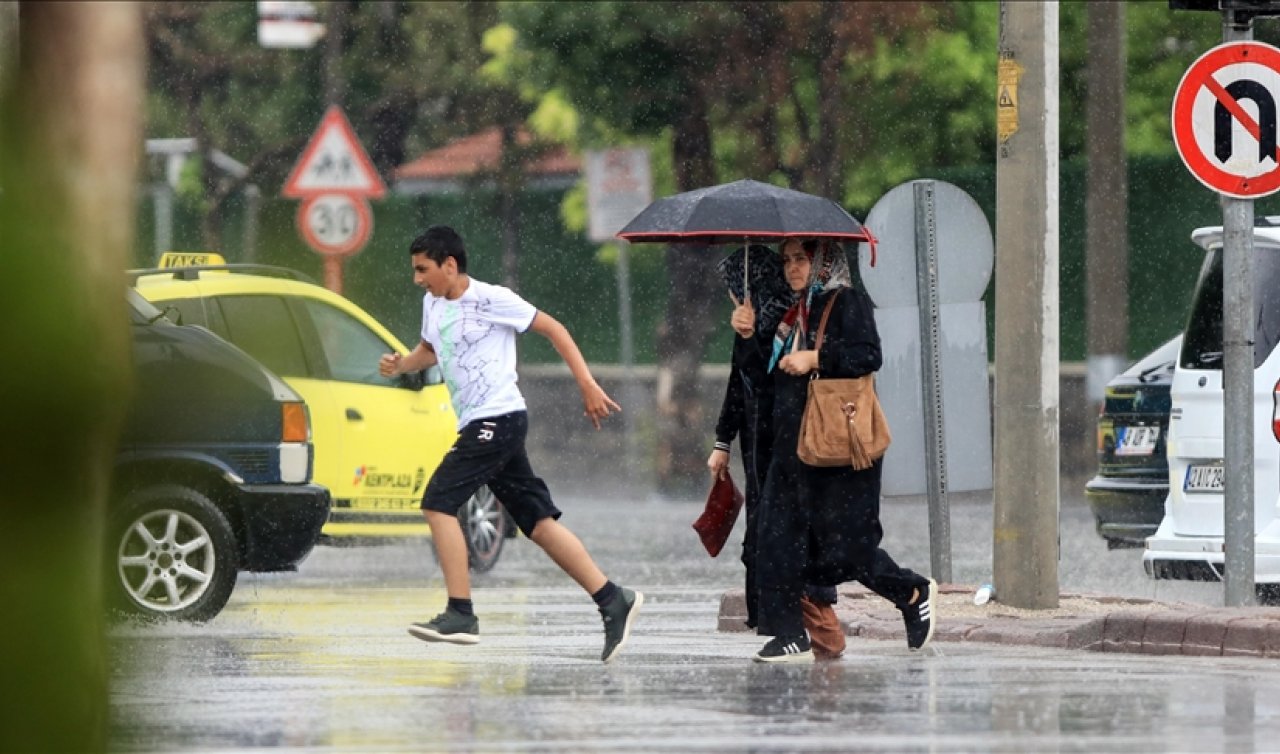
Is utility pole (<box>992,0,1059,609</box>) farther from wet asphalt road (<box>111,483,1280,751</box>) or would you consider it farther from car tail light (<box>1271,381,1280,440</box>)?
car tail light (<box>1271,381,1280,440</box>)

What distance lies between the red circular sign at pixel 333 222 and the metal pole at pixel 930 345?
1188cm

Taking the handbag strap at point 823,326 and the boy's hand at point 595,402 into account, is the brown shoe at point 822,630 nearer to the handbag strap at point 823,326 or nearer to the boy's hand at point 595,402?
the handbag strap at point 823,326

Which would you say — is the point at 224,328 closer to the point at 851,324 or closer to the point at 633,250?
the point at 851,324

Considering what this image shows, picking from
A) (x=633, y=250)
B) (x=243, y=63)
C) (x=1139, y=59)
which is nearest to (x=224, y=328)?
(x=633, y=250)

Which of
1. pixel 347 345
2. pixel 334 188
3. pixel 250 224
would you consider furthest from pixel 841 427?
pixel 250 224

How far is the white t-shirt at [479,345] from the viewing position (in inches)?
422

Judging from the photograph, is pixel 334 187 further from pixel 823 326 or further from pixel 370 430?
pixel 823 326

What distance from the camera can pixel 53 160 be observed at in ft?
9.74

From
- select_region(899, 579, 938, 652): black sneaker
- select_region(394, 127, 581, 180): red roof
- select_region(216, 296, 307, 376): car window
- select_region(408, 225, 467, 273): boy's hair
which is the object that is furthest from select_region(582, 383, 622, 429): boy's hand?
select_region(394, 127, 581, 180): red roof

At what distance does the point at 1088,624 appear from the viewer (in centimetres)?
1087

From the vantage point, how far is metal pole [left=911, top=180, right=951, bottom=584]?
1244 centimetres

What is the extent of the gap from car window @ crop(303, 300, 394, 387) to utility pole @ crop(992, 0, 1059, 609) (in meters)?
A: 4.65

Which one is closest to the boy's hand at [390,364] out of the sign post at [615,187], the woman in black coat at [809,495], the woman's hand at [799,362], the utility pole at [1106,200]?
the woman in black coat at [809,495]

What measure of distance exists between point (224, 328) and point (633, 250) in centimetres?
1487
